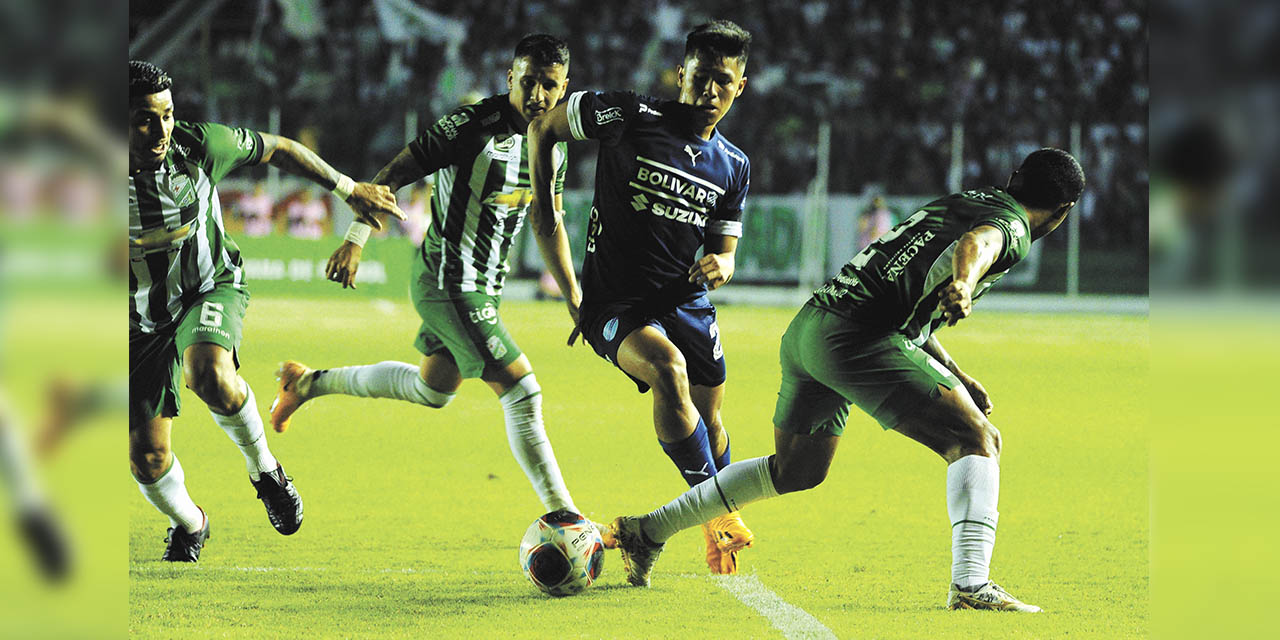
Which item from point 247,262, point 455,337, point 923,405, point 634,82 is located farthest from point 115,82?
point 634,82

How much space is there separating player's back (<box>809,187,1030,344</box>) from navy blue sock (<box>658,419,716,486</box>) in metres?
0.95

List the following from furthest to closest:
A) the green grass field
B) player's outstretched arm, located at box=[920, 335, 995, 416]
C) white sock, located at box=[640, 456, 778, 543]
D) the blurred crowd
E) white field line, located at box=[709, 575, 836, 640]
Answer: the blurred crowd
player's outstretched arm, located at box=[920, 335, 995, 416]
white sock, located at box=[640, 456, 778, 543]
the green grass field
white field line, located at box=[709, 575, 836, 640]

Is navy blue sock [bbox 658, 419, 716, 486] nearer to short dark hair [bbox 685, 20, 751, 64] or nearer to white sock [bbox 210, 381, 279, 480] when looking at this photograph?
short dark hair [bbox 685, 20, 751, 64]

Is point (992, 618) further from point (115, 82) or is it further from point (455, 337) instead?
point (115, 82)

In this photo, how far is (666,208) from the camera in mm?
5977

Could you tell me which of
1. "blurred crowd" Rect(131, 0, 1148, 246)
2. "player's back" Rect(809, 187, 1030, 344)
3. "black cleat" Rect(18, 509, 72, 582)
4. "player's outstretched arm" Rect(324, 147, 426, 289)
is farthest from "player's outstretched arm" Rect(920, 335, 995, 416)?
"blurred crowd" Rect(131, 0, 1148, 246)

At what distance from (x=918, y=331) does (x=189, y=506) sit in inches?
129

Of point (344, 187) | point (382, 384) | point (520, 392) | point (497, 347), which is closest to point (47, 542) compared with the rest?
point (344, 187)

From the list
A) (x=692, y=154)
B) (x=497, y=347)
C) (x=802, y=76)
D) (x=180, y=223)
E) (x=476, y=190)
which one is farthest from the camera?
(x=802, y=76)

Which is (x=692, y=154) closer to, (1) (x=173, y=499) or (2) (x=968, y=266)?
(2) (x=968, y=266)

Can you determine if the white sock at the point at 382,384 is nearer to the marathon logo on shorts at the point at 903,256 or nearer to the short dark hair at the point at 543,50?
the short dark hair at the point at 543,50

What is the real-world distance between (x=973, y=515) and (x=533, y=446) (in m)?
2.18

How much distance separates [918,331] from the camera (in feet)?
16.9

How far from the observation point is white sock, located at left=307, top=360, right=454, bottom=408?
7414 mm
